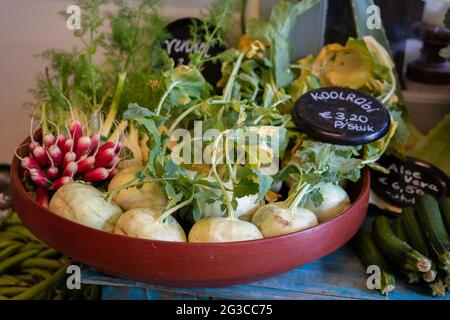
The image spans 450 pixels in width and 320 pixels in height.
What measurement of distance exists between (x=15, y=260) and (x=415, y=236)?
0.82 metres

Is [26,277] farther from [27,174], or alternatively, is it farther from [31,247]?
[27,174]

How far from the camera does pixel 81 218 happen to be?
81 cm

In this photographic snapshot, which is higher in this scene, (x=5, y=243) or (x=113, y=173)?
(x=113, y=173)

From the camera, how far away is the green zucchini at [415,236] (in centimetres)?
84

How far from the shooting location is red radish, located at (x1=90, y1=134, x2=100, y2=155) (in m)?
0.95

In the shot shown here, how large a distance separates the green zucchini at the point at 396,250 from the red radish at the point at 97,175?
48cm

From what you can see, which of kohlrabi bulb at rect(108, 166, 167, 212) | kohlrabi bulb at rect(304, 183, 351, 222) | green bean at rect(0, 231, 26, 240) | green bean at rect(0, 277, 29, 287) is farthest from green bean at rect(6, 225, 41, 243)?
kohlrabi bulb at rect(304, 183, 351, 222)

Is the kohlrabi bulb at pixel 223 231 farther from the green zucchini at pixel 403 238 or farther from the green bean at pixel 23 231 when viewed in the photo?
the green bean at pixel 23 231

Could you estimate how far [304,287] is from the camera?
2.85 feet

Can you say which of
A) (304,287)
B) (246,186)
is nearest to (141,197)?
(246,186)

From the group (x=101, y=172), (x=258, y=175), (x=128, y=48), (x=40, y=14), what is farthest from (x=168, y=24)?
(x=258, y=175)

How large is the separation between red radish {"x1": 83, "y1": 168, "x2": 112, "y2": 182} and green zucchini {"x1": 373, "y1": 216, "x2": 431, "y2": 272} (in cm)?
48

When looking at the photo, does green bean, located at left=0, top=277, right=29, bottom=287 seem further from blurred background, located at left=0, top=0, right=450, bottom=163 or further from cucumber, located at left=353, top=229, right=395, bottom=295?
cucumber, located at left=353, top=229, right=395, bottom=295

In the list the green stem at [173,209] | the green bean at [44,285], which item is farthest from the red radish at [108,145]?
the green bean at [44,285]
